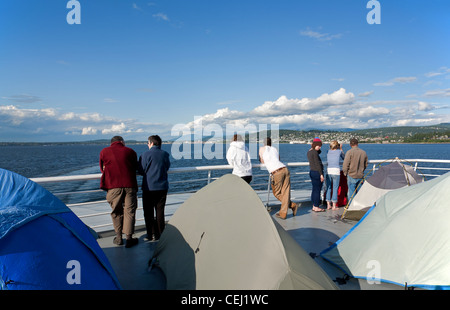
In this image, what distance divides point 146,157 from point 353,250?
352 cm

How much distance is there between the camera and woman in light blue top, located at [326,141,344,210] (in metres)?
7.23

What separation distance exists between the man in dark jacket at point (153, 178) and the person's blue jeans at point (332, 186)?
181 inches

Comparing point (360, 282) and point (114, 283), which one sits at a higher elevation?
point (114, 283)

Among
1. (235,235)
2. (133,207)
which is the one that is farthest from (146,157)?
(235,235)

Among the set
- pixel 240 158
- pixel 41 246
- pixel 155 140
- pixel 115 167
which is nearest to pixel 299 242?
pixel 240 158

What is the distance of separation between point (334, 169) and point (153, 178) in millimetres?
4850

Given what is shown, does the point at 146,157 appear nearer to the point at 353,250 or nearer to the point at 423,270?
the point at 353,250

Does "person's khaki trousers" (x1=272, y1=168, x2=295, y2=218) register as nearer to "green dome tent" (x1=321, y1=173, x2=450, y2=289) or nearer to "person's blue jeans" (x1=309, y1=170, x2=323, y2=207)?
"person's blue jeans" (x1=309, y1=170, x2=323, y2=207)

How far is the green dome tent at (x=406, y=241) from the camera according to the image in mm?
3113

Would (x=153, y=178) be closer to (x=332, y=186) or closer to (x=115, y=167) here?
(x=115, y=167)

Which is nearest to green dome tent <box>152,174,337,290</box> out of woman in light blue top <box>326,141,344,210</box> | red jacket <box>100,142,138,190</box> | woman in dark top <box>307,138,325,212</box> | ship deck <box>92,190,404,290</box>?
ship deck <box>92,190,404,290</box>

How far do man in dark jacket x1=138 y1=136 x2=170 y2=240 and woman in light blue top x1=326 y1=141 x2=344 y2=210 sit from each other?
457cm

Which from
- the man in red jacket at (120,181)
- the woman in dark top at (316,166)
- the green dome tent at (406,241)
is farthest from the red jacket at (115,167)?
the woman in dark top at (316,166)
